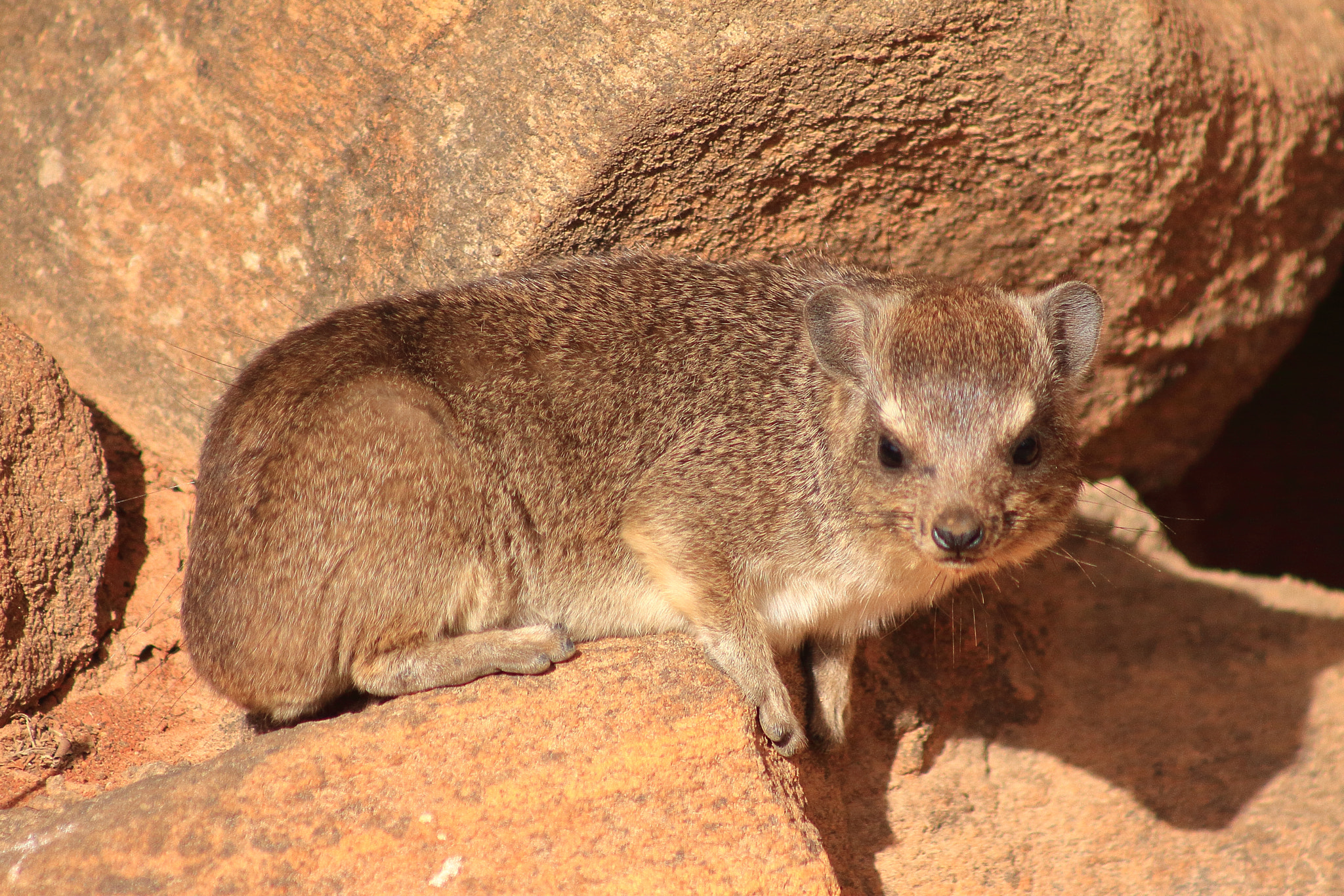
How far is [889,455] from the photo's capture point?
4449 mm

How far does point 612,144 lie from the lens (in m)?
5.02

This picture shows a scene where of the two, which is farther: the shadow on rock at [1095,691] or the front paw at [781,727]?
the shadow on rock at [1095,691]

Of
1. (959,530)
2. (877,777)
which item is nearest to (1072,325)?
(959,530)

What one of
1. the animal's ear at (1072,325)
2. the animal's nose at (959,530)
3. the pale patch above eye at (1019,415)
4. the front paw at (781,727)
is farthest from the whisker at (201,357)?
the animal's ear at (1072,325)

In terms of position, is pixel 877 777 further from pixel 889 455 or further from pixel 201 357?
pixel 201 357

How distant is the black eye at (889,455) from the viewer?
4.41 m

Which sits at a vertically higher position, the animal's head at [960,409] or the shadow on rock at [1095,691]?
the animal's head at [960,409]

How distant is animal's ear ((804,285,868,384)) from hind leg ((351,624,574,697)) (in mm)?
1669

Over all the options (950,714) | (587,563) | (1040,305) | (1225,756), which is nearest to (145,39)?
(587,563)

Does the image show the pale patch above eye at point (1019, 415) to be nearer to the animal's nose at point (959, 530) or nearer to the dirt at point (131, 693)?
the animal's nose at point (959, 530)

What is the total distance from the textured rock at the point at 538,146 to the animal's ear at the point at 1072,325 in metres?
1.09

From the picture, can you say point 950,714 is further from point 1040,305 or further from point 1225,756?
point 1040,305

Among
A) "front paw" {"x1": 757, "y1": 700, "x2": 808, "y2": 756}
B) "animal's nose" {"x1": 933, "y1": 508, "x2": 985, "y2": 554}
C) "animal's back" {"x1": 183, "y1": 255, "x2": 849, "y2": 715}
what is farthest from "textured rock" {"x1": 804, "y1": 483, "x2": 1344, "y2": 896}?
"animal's back" {"x1": 183, "y1": 255, "x2": 849, "y2": 715}

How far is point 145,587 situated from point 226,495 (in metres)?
1.67
